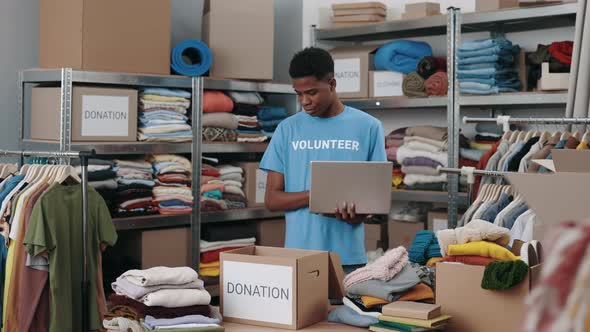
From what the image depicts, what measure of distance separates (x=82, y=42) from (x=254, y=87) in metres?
1.22

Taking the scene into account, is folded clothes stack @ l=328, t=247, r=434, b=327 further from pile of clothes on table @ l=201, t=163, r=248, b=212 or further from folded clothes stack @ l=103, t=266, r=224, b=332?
pile of clothes on table @ l=201, t=163, r=248, b=212

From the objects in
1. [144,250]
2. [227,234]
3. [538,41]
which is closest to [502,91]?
[538,41]

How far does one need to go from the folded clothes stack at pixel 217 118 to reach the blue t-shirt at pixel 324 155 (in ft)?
5.29

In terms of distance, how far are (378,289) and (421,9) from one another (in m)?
2.90

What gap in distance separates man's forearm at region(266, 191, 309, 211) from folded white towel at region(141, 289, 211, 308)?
982mm

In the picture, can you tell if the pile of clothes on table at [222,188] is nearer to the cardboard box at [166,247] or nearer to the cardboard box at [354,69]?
the cardboard box at [166,247]

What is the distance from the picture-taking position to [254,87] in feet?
16.2

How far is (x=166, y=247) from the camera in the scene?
4.48 meters

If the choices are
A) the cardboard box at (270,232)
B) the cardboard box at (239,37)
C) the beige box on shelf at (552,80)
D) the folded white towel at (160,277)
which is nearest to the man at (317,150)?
the folded white towel at (160,277)

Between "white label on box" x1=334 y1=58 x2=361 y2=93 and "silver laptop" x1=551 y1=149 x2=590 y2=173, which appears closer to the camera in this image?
"silver laptop" x1=551 y1=149 x2=590 y2=173

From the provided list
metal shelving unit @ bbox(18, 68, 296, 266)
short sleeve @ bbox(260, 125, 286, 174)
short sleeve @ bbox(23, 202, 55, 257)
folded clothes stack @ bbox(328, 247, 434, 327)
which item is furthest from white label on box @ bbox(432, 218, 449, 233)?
folded clothes stack @ bbox(328, 247, 434, 327)

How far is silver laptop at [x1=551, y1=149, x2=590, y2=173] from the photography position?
195 cm

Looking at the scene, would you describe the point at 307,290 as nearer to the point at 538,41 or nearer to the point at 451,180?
the point at 451,180

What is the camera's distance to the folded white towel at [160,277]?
207cm
